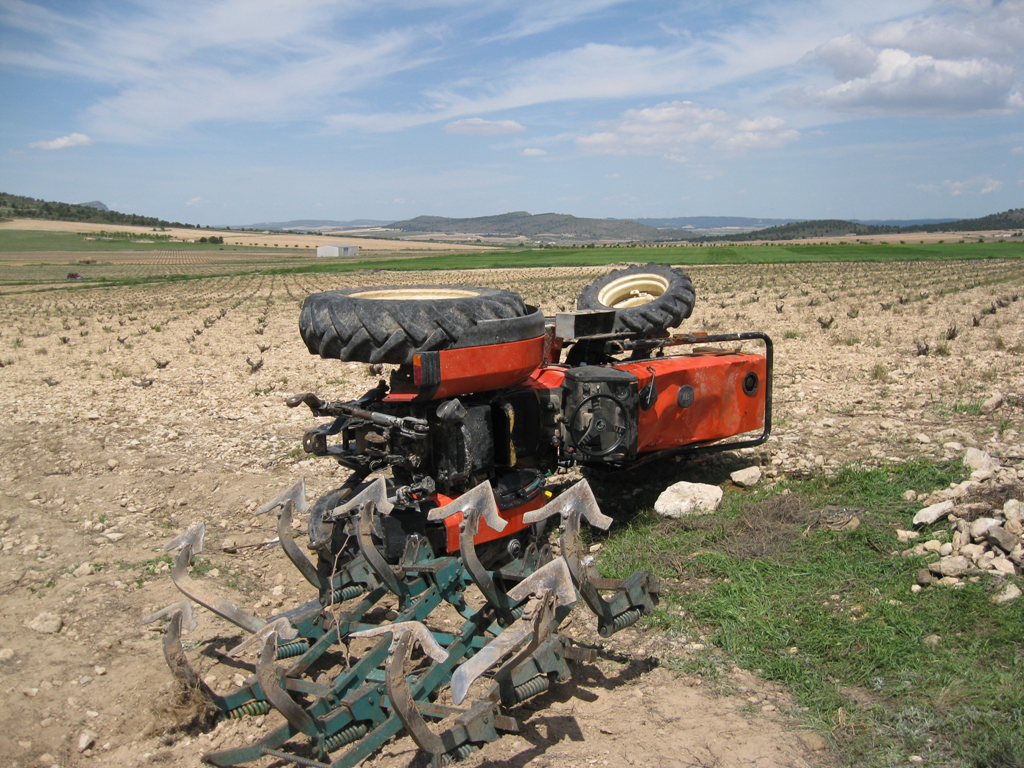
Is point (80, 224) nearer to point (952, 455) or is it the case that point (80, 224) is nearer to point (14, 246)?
point (14, 246)

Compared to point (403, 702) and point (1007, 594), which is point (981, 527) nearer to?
point (1007, 594)

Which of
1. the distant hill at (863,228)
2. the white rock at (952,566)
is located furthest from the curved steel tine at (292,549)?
the distant hill at (863,228)

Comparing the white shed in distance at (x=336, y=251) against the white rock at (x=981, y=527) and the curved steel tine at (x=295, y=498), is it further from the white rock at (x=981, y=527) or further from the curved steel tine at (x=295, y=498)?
the white rock at (x=981, y=527)

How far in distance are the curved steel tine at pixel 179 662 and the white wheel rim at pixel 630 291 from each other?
4959mm

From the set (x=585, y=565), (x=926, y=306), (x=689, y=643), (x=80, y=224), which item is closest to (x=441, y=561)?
(x=585, y=565)

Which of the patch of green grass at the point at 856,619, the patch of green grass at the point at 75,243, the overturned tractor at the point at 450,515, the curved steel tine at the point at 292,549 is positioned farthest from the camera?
the patch of green grass at the point at 75,243

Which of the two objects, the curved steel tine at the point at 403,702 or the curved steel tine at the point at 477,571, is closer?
the curved steel tine at the point at 403,702

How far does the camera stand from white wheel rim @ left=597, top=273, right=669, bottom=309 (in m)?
7.24

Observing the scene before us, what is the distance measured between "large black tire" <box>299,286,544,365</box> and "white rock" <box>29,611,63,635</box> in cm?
226

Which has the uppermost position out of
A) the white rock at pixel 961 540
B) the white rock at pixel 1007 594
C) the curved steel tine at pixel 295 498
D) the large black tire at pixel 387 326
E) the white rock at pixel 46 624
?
the large black tire at pixel 387 326

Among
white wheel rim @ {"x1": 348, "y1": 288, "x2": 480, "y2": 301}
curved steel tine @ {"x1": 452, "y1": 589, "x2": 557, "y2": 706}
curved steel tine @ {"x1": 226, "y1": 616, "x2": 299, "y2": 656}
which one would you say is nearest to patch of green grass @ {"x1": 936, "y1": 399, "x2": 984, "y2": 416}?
white wheel rim @ {"x1": 348, "y1": 288, "x2": 480, "y2": 301}

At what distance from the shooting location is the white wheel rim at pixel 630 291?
7242 millimetres

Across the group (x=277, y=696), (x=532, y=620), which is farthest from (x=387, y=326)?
(x=277, y=696)

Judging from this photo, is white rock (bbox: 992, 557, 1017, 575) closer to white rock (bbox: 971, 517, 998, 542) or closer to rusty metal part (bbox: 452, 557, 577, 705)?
white rock (bbox: 971, 517, 998, 542)
